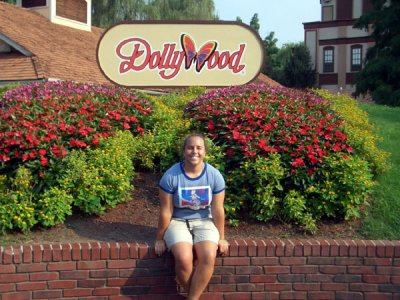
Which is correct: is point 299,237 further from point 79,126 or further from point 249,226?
point 79,126

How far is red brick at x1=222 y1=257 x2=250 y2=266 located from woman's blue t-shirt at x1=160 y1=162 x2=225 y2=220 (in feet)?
1.38

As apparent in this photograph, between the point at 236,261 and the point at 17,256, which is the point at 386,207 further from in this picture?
the point at 17,256

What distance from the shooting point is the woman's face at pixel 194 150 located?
15.1ft

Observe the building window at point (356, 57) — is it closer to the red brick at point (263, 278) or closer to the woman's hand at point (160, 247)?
the red brick at point (263, 278)

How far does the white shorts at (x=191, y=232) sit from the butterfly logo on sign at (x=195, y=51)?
17.5 feet

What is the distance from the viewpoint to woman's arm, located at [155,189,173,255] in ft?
14.9

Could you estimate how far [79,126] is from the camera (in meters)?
6.18

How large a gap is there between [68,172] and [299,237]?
2.37 meters

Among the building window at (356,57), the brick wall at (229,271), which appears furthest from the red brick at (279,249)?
the building window at (356,57)

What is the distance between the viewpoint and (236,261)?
4.72 metres

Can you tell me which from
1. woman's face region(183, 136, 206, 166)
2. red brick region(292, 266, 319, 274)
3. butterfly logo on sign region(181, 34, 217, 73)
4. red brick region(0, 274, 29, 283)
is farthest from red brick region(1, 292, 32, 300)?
butterfly logo on sign region(181, 34, 217, 73)

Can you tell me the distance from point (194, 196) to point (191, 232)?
0.30 meters

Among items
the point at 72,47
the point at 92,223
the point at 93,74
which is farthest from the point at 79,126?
the point at 72,47

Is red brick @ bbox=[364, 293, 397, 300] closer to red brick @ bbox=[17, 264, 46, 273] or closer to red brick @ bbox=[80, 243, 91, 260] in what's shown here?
red brick @ bbox=[80, 243, 91, 260]
